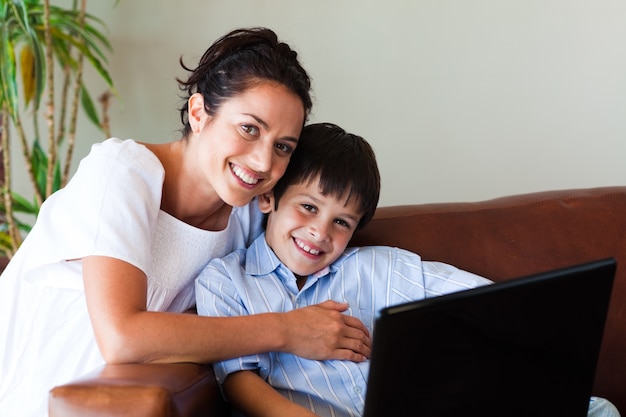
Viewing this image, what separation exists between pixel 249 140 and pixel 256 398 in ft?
1.52

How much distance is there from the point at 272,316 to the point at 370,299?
29 cm

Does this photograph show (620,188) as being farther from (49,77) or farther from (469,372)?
Result: (49,77)

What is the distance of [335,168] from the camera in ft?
4.93

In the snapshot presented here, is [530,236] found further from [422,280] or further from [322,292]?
[322,292]

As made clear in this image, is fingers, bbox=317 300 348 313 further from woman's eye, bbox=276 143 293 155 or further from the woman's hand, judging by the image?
woman's eye, bbox=276 143 293 155

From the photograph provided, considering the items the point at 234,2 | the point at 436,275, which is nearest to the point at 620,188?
A: the point at 436,275

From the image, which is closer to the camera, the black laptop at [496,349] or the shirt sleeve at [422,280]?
the black laptop at [496,349]

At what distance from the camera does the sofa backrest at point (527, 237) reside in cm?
165

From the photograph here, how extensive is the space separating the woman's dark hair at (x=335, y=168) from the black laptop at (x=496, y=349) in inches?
24.3

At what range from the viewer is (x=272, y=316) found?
132cm

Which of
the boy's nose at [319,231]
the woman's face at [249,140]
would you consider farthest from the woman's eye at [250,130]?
the boy's nose at [319,231]

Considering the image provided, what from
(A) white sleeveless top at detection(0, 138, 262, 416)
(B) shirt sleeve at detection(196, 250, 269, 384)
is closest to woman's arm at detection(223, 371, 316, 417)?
(B) shirt sleeve at detection(196, 250, 269, 384)

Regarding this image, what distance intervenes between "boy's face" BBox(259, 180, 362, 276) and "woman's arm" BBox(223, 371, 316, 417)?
0.89ft

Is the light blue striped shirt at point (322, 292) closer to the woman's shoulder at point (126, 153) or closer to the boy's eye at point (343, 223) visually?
the boy's eye at point (343, 223)
